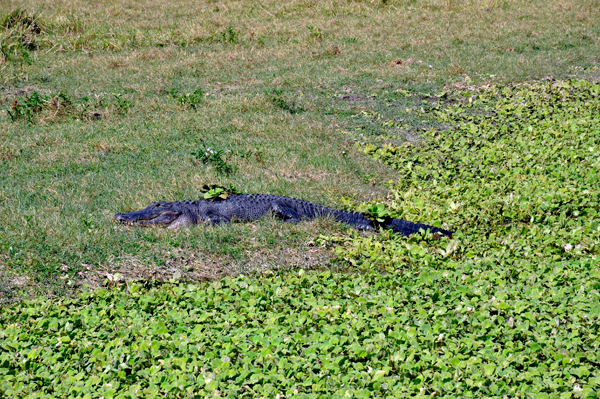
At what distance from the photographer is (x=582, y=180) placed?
6.37m

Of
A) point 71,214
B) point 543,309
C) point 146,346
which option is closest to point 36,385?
point 146,346

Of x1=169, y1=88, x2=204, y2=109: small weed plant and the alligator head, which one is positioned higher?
x1=169, y1=88, x2=204, y2=109: small weed plant

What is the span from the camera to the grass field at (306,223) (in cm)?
354

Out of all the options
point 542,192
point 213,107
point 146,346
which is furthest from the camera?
point 213,107

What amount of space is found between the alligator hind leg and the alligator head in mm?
1009

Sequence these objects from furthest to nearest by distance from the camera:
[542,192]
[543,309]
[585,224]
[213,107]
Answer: [213,107], [542,192], [585,224], [543,309]

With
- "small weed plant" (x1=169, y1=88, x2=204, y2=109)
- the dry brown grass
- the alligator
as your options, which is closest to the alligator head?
the alligator

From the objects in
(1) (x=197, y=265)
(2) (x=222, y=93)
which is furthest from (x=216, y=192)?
(2) (x=222, y=93)

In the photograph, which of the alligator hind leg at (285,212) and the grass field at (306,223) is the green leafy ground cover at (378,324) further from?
the alligator hind leg at (285,212)

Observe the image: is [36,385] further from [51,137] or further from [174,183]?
[51,137]

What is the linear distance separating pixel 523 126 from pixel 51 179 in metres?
6.68

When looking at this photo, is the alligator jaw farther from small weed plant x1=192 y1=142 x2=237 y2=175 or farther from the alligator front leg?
small weed plant x1=192 y1=142 x2=237 y2=175

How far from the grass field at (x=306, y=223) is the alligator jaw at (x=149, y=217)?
11.3 inches

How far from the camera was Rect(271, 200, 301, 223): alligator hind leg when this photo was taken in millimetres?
5844
